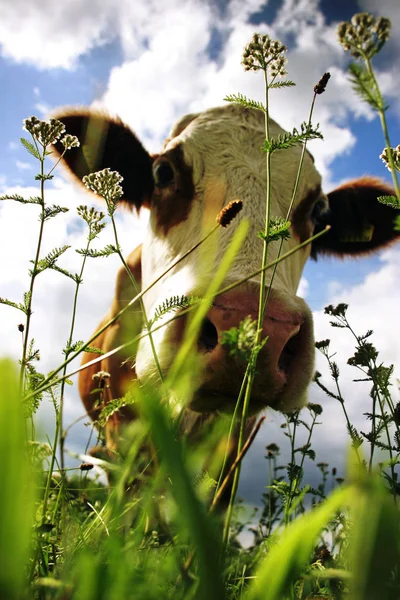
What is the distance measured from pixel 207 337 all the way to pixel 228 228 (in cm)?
101

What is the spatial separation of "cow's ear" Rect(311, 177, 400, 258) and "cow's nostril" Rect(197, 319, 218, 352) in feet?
10.7

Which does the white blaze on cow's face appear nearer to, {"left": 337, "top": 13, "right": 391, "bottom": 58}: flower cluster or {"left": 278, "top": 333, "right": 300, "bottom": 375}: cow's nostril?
{"left": 278, "top": 333, "right": 300, "bottom": 375}: cow's nostril

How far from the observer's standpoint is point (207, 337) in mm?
2020

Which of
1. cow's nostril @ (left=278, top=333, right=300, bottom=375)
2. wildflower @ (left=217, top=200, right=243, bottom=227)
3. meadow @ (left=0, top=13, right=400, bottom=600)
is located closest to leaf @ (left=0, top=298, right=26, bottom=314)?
meadow @ (left=0, top=13, right=400, bottom=600)

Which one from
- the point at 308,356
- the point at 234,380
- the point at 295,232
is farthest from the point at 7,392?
the point at 295,232

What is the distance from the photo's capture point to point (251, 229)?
2.79m

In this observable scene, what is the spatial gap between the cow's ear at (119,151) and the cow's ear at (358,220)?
6.22 ft

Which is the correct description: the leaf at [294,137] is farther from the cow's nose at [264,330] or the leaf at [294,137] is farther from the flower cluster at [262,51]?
the cow's nose at [264,330]

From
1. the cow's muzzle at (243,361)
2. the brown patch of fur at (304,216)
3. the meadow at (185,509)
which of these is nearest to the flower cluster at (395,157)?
the meadow at (185,509)

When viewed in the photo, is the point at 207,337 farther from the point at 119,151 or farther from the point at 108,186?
the point at 119,151

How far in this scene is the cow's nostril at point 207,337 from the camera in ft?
6.40

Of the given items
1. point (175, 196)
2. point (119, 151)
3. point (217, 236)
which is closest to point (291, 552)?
point (217, 236)

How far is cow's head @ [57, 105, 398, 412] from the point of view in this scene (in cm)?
195

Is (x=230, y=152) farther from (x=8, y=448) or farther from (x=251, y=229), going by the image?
(x=8, y=448)
